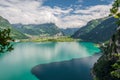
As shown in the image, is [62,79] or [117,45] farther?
[62,79]

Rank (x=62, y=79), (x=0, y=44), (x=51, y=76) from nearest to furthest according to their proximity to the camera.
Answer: (x=0, y=44)
(x=62, y=79)
(x=51, y=76)

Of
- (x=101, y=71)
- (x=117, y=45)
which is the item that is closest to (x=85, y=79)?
(x=101, y=71)

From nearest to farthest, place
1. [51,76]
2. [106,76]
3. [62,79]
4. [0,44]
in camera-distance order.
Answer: [0,44], [106,76], [62,79], [51,76]

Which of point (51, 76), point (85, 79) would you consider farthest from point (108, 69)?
point (51, 76)

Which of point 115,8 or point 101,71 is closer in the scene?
point 115,8

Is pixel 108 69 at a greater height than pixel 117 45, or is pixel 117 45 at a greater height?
pixel 117 45

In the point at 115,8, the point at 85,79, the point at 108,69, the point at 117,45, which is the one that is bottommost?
the point at 85,79

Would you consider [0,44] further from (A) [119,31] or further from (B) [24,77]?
(B) [24,77]

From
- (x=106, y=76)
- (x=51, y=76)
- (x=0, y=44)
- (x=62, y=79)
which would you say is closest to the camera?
(x=0, y=44)

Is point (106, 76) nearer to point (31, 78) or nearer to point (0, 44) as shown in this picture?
point (31, 78)
